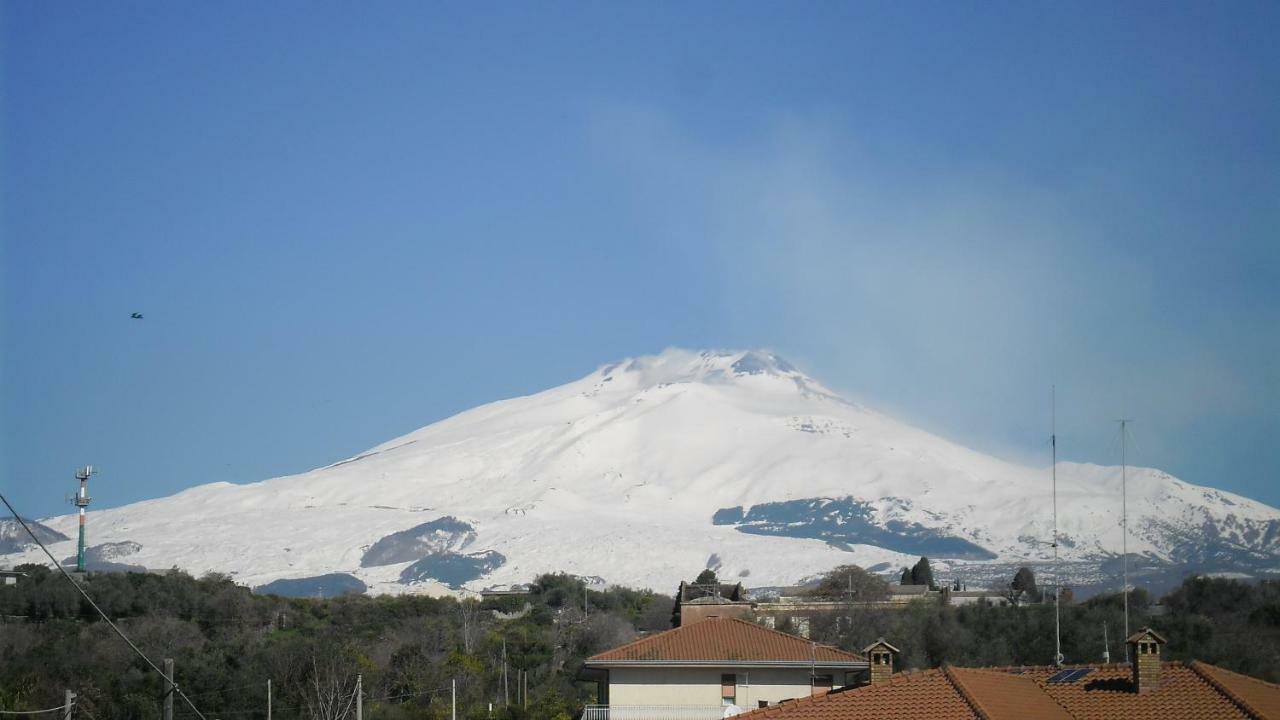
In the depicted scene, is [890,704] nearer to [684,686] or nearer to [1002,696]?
[1002,696]

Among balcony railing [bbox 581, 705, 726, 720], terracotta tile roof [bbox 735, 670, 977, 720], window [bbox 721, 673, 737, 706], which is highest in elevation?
terracotta tile roof [bbox 735, 670, 977, 720]

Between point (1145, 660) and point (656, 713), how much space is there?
13654 mm

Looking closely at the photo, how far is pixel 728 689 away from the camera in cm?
3891

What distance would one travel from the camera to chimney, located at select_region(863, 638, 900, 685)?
95.9 ft

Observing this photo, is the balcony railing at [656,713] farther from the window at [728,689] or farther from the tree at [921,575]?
the tree at [921,575]

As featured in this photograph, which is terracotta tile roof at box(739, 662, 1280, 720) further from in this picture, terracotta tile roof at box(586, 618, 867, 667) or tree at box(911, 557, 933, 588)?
tree at box(911, 557, 933, 588)

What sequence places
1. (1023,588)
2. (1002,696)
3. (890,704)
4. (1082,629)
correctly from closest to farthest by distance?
(890,704) < (1002,696) < (1082,629) < (1023,588)

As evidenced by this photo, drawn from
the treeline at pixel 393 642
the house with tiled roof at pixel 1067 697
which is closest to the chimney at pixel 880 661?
the house with tiled roof at pixel 1067 697

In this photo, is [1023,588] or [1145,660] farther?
[1023,588]

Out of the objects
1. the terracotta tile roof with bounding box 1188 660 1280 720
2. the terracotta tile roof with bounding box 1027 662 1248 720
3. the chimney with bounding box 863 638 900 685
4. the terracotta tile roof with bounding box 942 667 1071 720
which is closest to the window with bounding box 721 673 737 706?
the chimney with bounding box 863 638 900 685

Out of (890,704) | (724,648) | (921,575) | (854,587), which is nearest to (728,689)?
(724,648)

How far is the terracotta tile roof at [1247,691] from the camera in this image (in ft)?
87.0

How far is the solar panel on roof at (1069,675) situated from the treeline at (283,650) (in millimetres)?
20939

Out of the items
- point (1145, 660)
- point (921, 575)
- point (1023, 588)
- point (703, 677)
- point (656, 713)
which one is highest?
point (921, 575)
